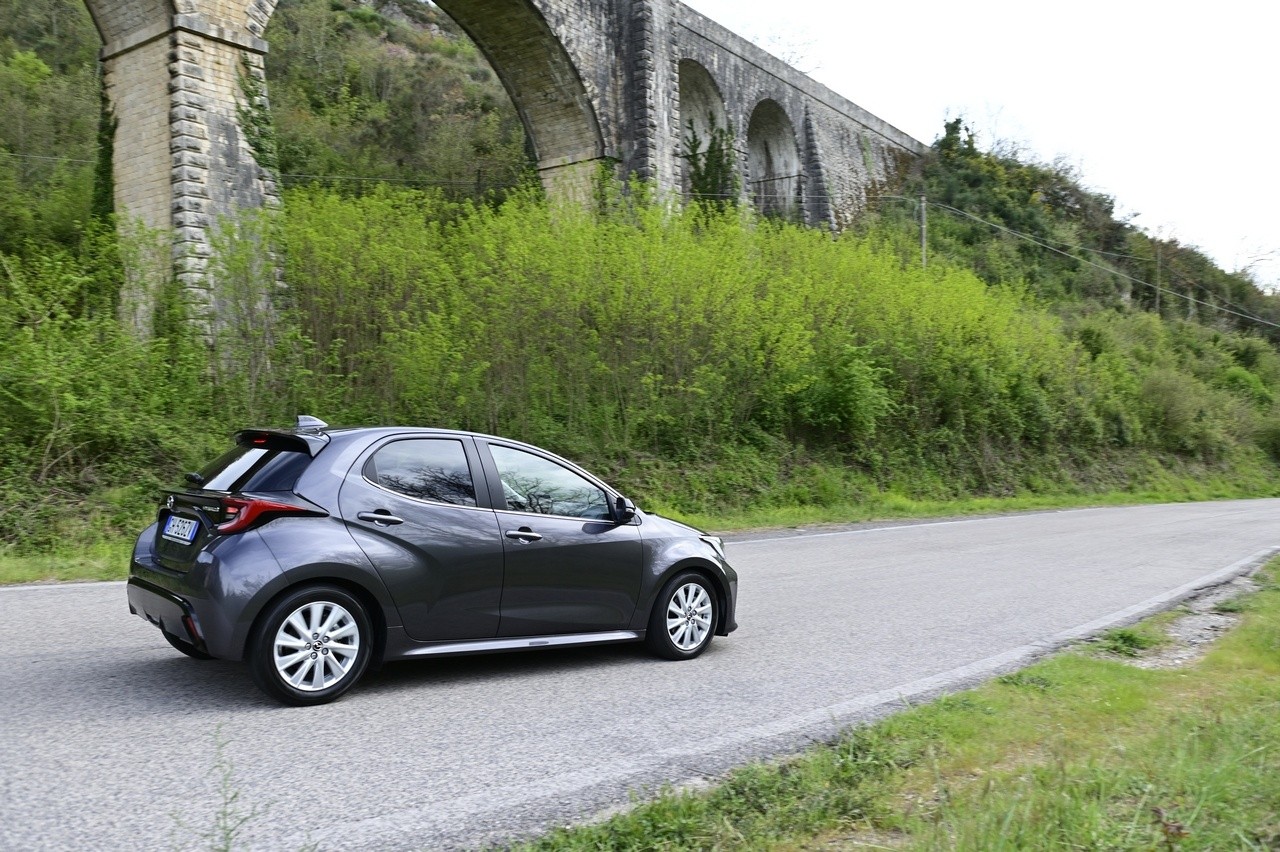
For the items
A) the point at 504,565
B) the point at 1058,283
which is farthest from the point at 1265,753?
the point at 1058,283

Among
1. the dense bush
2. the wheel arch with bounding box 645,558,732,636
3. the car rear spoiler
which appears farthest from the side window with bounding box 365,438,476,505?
Answer: the dense bush

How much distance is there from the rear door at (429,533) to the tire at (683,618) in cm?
122

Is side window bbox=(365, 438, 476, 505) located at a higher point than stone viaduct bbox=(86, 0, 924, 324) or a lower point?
lower

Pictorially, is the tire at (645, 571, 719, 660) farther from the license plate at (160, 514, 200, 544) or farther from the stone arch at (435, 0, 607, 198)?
the stone arch at (435, 0, 607, 198)

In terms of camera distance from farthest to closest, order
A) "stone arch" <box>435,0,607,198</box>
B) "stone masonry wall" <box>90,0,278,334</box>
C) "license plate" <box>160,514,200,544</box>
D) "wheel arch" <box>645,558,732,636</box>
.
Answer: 1. "stone arch" <box>435,0,607,198</box>
2. "stone masonry wall" <box>90,0,278,334</box>
3. "wheel arch" <box>645,558,732,636</box>
4. "license plate" <box>160,514,200,544</box>

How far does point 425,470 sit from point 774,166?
112ft

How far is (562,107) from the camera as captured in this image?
2464 cm

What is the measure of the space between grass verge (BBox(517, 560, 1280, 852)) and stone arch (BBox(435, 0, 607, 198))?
18513 mm

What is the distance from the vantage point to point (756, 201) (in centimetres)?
3825

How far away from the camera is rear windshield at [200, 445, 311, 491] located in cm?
533

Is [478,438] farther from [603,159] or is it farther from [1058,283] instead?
[1058,283]

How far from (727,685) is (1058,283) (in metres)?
46.2

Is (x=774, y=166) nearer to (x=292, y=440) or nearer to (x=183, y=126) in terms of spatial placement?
(x=183, y=126)

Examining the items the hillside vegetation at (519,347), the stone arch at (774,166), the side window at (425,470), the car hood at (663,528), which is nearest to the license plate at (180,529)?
the side window at (425,470)
